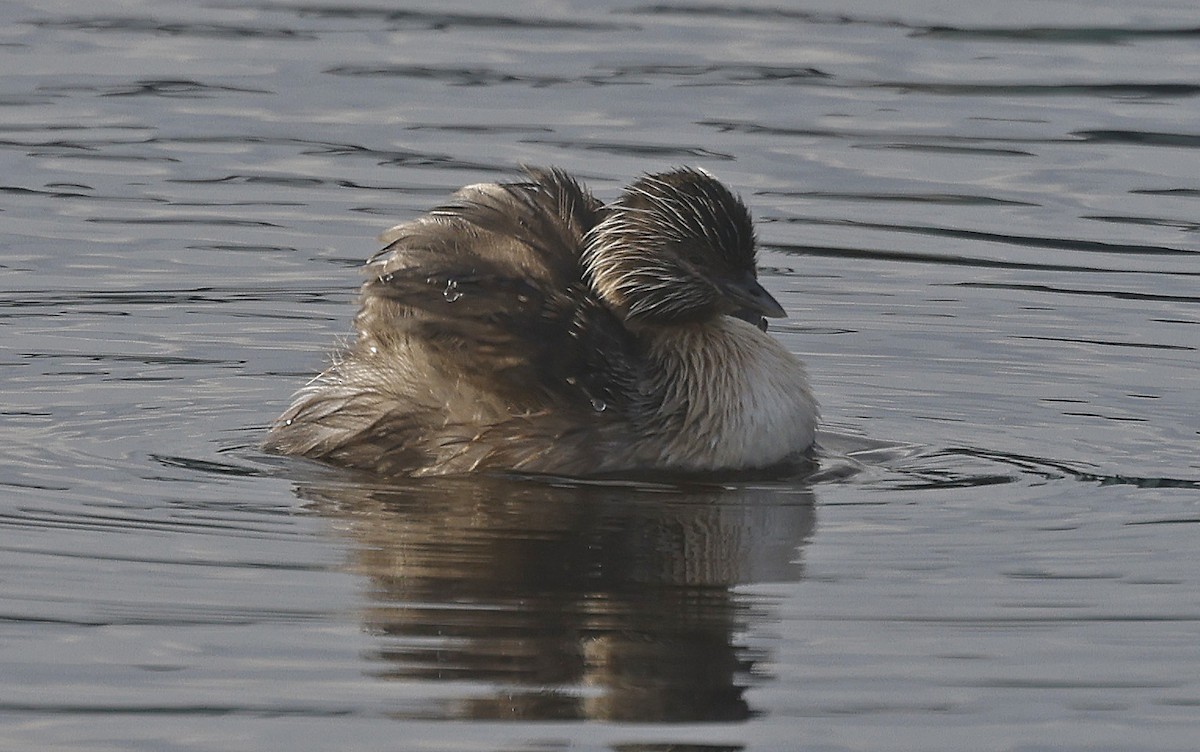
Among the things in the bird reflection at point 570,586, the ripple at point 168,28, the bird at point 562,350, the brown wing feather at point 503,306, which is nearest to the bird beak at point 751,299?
the bird at point 562,350

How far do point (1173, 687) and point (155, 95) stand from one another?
1156cm

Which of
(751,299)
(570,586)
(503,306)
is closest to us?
(570,586)

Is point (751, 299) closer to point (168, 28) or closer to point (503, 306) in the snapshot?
point (503, 306)

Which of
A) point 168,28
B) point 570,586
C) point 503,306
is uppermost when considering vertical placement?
point 168,28

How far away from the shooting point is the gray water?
7188 mm

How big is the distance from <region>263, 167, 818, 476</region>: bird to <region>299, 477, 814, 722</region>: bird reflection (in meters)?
0.24

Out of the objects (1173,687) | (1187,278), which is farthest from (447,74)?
(1173,687)

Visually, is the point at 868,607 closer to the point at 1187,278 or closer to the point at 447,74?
the point at 1187,278

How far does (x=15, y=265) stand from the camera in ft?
44.3

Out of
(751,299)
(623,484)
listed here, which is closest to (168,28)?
(751,299)

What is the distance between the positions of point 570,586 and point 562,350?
1.78 m

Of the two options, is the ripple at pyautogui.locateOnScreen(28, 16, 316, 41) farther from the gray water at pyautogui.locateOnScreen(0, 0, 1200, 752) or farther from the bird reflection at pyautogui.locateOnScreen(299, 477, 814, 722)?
the bird reflection at pyautogui.locateOnScreen(299, 477, 814, 722)

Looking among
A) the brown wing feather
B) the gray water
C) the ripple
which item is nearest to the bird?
the brown wing feather

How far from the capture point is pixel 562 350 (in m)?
9.84
